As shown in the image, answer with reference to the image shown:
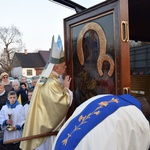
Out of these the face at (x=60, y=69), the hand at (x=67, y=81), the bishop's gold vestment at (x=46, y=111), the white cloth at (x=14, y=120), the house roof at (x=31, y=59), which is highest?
the house roof at (x=31, y=59)

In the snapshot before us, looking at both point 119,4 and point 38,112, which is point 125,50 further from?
point 38,112

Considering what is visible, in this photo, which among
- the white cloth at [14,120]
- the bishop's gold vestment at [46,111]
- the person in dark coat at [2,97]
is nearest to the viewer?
the bishop's gold vestment at [46,111]

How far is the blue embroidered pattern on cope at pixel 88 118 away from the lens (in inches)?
32.9

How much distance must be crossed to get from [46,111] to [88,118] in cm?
136

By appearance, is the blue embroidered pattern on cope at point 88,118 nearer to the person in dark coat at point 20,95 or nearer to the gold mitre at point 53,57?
the gold mitre at point 53,57

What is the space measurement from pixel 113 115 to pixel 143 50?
3394mm

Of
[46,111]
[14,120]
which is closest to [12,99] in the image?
[14,120]

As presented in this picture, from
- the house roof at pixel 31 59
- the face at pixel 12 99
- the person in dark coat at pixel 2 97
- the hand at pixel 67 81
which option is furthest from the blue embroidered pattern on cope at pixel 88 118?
the house roof at pixel 31 59

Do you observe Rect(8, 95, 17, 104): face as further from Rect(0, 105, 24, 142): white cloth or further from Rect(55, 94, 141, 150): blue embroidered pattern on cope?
Rect(55, 94, 141, 150): blue embroidered pattern on cope

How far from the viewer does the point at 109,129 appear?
77 cm

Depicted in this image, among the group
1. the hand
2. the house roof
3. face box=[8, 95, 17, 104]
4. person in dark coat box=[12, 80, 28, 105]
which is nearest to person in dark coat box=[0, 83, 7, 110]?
person in dark coat box=[12, 80, 28, 105]

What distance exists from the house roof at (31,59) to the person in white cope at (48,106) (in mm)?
33333

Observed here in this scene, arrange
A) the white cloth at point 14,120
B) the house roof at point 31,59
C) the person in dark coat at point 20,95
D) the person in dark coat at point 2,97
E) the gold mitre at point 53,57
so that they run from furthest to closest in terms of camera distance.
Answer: the house roof at point 31,59, the person in dark coat at point 20,95, the person in dark coat at point 2,97, the white cloth at point 14,120, the gold mitre at point 53,57

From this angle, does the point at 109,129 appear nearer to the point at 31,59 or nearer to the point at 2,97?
the point at 2,97
